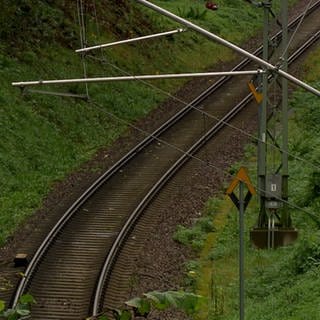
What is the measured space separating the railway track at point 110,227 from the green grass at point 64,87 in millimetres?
1517

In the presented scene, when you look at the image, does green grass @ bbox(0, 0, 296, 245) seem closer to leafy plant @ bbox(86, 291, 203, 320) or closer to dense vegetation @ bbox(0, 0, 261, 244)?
dense vegetation @ bbox(0, 0, 261, 244)

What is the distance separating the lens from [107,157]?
28.6 metres

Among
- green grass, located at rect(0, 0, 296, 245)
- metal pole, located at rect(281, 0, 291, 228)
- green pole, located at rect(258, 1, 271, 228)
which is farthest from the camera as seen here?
green grass, located at rect(0, 0, 296, 245)

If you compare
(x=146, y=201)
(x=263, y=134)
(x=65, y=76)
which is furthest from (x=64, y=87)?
(x=263, y=134)

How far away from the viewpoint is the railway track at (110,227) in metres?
17.6

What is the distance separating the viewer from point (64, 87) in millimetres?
33000

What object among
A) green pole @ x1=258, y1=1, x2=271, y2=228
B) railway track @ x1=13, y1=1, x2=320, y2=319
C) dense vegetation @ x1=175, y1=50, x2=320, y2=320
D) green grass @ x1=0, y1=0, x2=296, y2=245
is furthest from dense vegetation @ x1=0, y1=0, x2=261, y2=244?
green pole @ x1=258, y1=1, x2=271, y2=228

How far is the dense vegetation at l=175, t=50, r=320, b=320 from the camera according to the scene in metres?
15.6

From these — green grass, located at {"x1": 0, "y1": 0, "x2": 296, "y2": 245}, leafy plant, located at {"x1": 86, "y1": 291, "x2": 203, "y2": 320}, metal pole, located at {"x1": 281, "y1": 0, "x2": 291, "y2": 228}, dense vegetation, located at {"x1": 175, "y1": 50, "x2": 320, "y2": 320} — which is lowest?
leafy plant, located at {"x1": 86, "y1": 291, "x2": 203, "y2": 320}

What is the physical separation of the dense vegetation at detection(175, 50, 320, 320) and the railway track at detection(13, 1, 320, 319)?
5.05 ft

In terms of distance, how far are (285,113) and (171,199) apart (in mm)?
5233

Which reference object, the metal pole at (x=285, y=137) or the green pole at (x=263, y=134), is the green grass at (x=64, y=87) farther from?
the metal pole at (x=285, y=137)

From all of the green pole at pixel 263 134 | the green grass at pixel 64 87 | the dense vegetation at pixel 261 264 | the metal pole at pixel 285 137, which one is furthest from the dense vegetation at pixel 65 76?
the metal pole at pixel 285 137

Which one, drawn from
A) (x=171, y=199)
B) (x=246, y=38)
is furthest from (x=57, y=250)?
(x=246, y=38)
